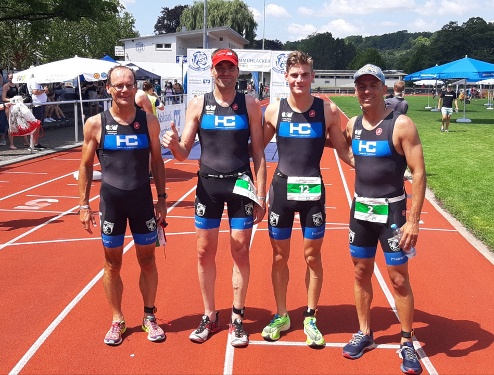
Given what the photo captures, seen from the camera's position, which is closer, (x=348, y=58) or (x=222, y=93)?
(x=222, y=93)

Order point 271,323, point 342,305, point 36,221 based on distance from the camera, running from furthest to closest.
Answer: point 36,221 → point 342,305 → point 271,323

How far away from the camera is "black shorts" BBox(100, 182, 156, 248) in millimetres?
4461

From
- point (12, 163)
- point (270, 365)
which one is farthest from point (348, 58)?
point (270, 365)

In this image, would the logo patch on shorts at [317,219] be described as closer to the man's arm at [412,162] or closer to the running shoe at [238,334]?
the man's arm at [412,162]

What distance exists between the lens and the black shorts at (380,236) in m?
4.21

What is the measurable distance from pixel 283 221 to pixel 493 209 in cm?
675

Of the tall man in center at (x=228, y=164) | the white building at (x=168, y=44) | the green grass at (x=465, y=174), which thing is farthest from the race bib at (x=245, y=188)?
the white building at (x=168, y=44)

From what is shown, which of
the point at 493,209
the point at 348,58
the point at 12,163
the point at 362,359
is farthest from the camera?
the point at 348,58

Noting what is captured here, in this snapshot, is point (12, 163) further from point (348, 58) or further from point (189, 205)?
point (348, 58)

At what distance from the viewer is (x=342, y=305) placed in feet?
18.0

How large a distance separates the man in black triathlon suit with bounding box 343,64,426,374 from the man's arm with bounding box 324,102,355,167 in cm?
19

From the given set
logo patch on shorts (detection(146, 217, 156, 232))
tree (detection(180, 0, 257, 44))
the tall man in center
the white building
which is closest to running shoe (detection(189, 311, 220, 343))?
the tall man in center

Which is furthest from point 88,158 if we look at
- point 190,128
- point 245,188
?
point 245,188

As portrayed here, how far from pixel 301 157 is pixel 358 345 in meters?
1.55
